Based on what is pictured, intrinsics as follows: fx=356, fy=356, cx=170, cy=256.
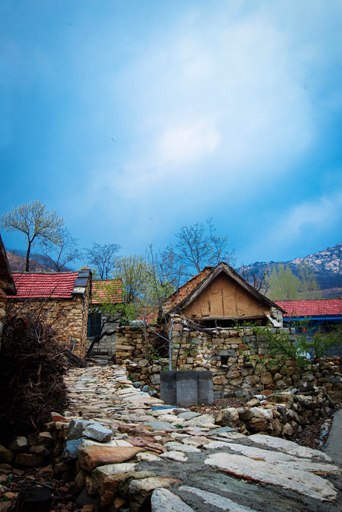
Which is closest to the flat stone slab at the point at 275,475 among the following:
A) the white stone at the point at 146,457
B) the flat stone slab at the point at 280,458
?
the flat stone slab at the point at 280,458

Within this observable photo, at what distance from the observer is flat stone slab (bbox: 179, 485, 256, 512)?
1.84 m

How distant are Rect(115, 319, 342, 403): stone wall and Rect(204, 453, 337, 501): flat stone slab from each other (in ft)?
22.3

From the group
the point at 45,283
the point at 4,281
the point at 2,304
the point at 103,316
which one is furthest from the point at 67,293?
the point at 2,304

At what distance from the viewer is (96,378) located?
8305 mm

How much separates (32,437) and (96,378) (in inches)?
185

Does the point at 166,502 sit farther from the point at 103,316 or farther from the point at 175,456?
the point at 103,316

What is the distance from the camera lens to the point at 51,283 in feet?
48.8

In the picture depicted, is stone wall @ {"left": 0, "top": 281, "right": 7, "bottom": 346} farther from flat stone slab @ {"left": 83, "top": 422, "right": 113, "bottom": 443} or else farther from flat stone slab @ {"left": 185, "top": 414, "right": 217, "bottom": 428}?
flat stone slab @ {"left": 185, "top": 414, "right": 217, "bottom": 428}

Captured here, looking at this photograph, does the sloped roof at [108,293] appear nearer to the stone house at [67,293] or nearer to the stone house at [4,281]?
the stone house at [67,293]

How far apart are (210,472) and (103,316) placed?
18672mm

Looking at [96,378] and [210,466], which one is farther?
[96,378]

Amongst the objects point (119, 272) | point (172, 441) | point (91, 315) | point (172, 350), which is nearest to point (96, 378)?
point (172, 350)

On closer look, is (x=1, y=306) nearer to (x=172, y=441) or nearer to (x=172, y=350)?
(x=172, y=441)

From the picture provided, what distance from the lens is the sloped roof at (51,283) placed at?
1377 centimetres
